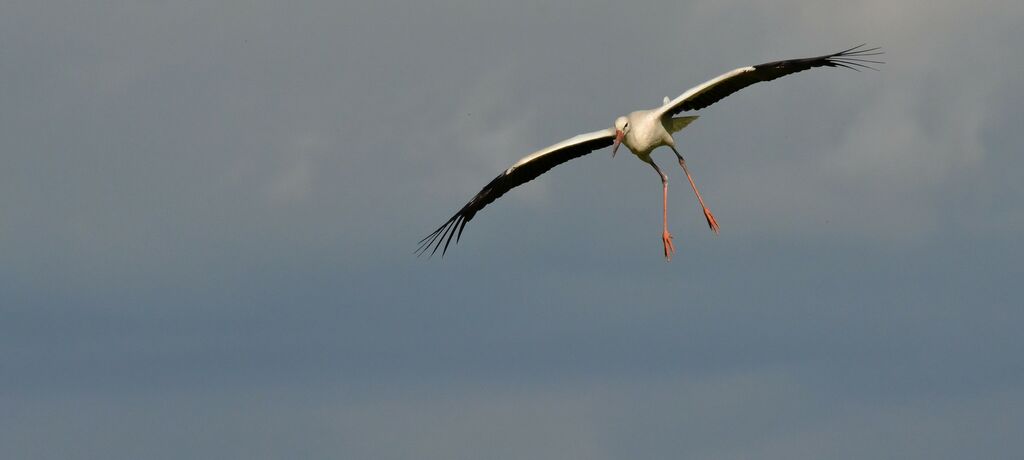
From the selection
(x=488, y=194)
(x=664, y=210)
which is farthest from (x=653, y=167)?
(x=488, y=194)

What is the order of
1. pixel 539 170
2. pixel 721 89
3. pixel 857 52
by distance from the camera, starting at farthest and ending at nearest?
pixel 539 170, pixel 721 89, pixel 857 52

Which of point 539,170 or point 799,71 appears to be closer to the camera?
point 799,71

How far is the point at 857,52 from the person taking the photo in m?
32.6

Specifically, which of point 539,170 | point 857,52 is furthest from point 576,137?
point 857,52

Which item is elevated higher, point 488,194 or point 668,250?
point 488,194

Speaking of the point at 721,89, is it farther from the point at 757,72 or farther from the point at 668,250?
the point at 668,250

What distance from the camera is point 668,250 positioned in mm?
36188

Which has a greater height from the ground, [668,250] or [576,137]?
[576,137]

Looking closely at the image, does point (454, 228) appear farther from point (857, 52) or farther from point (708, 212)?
point (857, 52)

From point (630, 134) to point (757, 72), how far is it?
2864 millimetres

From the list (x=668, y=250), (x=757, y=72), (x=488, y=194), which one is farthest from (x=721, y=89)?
(x=488, y=194)

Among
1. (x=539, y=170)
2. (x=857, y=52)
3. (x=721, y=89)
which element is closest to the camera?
(x=857, y=52)

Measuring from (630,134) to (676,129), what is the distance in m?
1.06

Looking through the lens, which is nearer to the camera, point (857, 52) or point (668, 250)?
point (857, 52)
